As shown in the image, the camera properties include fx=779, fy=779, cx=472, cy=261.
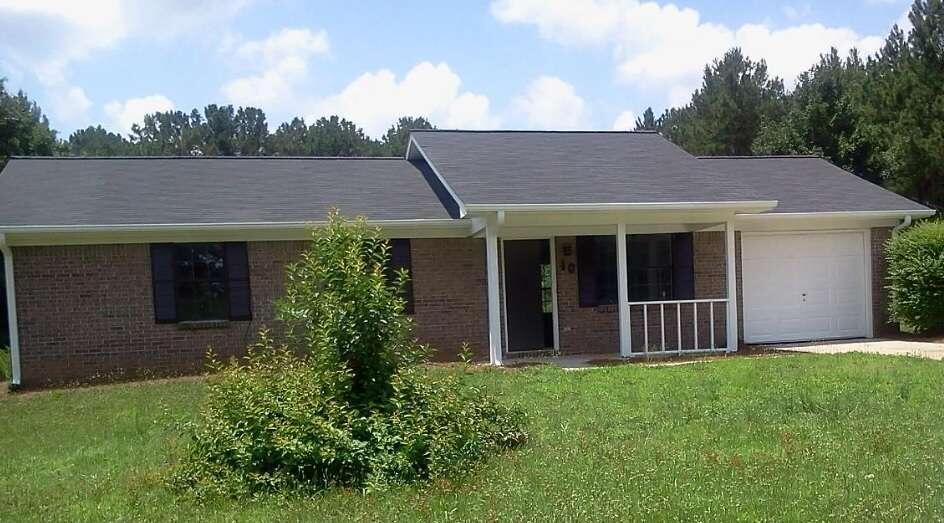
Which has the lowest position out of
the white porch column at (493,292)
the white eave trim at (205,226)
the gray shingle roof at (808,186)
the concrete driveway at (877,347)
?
the concrete driveway at (877,347)

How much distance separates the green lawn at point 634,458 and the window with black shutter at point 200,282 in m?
2.71

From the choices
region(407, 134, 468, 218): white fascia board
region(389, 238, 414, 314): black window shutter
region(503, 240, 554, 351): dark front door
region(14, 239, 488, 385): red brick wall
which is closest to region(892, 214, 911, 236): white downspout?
region(503, 240, 554, 351): dark front door

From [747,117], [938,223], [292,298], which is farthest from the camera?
[747,117]

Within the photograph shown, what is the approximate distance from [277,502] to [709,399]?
475 centimetres

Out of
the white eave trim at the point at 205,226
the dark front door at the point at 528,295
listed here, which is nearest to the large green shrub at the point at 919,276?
the dark front door at the point at 528,295

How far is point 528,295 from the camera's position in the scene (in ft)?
45.6

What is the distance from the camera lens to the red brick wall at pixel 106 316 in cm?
1163

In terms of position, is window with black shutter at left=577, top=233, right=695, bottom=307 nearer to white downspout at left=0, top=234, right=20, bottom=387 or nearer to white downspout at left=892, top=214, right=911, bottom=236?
white downspout at left=892, top=214, right=911, bottom=236

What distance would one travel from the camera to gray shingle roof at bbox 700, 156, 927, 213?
1424 cm

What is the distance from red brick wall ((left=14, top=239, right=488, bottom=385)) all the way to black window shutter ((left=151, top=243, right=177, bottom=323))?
0.10 m

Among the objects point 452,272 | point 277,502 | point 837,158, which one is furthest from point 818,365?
point 837,158

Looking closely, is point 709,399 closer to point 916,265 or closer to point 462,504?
point 462,504

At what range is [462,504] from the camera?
497 cm

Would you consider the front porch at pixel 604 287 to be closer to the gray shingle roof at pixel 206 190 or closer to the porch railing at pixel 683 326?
the porch railing at pixel 683 326
